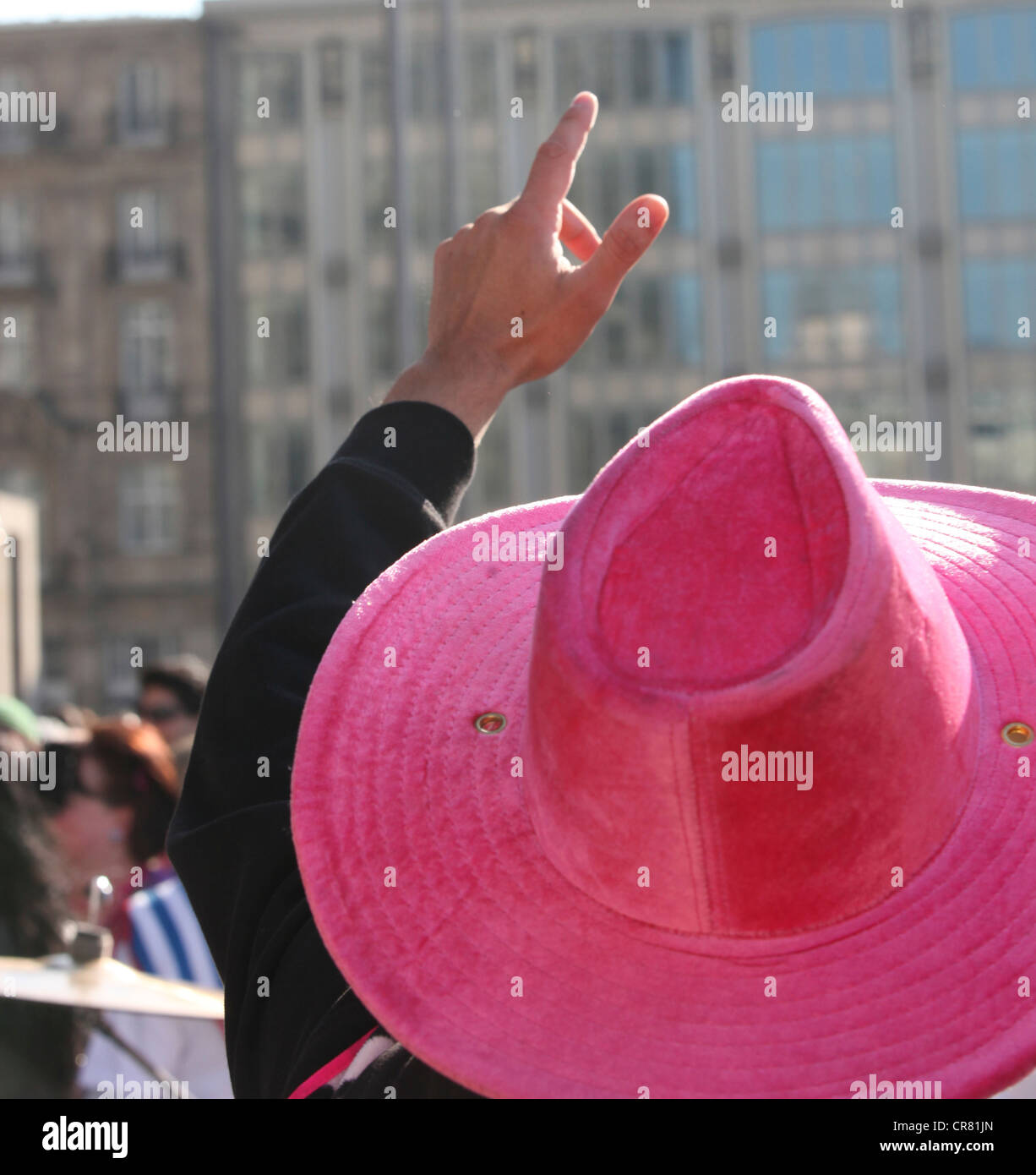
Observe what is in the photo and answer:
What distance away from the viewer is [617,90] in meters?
31.5

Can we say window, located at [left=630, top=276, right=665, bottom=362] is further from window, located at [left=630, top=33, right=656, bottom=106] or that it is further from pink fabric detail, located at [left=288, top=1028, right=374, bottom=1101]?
pink fabric detail, located at [left=288, top=1028, right=374, bottom=1101]

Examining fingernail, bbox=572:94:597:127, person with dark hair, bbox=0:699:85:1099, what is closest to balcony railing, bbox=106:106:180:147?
person with dark hair, bbox=0:699:85:1099

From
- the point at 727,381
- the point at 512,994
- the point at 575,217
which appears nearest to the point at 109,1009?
the point at 575,217

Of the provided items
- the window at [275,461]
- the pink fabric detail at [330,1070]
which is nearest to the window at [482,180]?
the window at [275,461]

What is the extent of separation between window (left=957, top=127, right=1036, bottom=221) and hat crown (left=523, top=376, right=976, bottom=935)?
30.8m

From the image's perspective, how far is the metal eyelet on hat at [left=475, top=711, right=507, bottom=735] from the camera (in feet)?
3.92

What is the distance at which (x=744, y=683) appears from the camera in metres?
0.96

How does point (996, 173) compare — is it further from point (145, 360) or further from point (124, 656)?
point (124, 656)

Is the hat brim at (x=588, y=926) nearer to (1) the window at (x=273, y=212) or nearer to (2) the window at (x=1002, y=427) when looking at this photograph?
(2) the window at (x=1002, y=427)

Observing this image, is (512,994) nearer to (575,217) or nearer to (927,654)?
(927,654)

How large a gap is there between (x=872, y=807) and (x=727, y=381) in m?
0.27

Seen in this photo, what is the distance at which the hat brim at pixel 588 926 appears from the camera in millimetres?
989

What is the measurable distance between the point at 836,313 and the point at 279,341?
1006 cm

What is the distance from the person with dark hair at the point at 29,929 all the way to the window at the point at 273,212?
86.0ft
